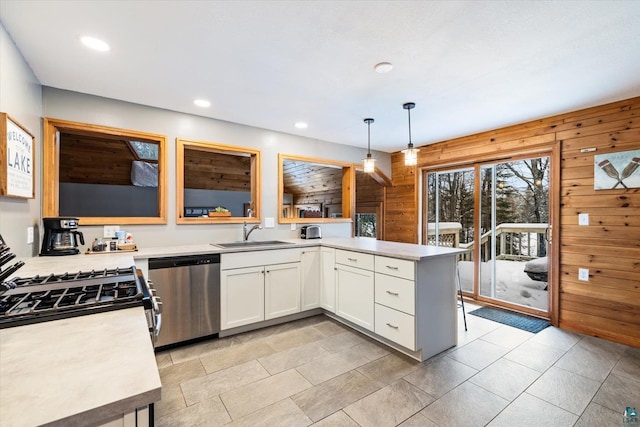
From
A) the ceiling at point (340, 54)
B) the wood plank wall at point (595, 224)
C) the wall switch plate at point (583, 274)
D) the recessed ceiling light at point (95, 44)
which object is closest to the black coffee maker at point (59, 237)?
the ceiling at point (340, 54)

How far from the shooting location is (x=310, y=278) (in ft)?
11.3

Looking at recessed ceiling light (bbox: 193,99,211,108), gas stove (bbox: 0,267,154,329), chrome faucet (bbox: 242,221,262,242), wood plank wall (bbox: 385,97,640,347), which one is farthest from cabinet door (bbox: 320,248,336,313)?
wood plank wall (bbox: 385,97,640,347)

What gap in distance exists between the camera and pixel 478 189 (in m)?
4.04

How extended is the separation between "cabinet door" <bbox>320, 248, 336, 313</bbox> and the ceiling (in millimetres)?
1566

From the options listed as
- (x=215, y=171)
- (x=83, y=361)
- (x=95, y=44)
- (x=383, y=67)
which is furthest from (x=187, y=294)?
(x=215, y=171)

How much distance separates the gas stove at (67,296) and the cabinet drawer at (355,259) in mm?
1919

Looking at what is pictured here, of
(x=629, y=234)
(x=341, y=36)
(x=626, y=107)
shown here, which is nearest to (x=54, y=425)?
(x=341, y=36)

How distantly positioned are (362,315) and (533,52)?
8.18ft

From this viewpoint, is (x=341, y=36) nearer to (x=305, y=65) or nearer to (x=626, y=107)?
(x=305, y=65)

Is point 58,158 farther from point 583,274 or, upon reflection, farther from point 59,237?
point 583,274

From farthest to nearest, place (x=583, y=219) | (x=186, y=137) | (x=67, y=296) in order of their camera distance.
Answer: (x=186, y=137), (x=583, y=219), (x=67, y=296)

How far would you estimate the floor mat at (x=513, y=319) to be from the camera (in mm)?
3199

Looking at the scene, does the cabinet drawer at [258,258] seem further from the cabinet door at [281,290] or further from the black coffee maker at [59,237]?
the black coffee maker at [59,237]

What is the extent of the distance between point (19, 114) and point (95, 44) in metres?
0.72
